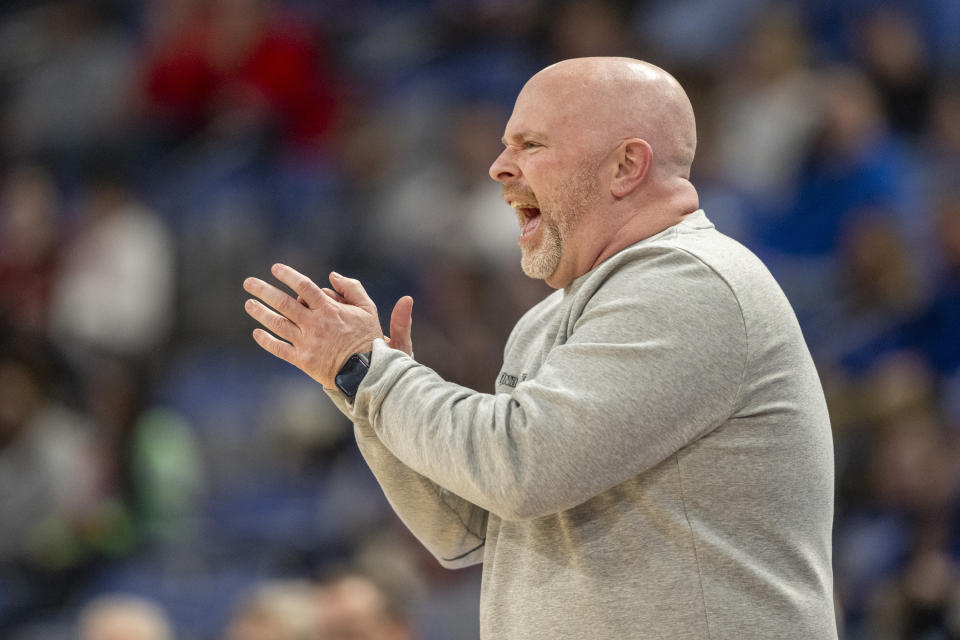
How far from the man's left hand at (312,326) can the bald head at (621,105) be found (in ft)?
1.44

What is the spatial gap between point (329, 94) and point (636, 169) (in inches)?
210

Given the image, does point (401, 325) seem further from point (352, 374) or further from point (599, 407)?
point (599, 407)

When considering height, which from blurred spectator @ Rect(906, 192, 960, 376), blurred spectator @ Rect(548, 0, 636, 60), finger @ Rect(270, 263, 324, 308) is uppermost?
blurred spectator @ Rect(548, 0, 636, 60)

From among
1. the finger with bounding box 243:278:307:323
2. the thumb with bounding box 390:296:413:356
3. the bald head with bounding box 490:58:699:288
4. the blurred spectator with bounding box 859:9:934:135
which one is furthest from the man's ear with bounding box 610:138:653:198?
the blurred spectator with bounding box 859:9:934:135

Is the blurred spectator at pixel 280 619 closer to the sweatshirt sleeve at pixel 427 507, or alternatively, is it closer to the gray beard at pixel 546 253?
the sweatshirt sleeve at pixel 427 507

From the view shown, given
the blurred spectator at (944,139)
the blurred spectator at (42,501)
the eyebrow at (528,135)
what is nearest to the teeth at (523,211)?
the eyebrow at (528,135)

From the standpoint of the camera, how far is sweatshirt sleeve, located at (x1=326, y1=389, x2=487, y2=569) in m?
2.10

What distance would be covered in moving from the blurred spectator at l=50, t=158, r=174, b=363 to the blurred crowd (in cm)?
2

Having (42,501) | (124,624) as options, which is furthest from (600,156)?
(42,501)

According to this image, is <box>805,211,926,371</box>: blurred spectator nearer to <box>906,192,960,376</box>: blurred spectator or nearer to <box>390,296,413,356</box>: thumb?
<box>906,192,960,376</box>: blurred spectator

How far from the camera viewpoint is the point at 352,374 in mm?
1899

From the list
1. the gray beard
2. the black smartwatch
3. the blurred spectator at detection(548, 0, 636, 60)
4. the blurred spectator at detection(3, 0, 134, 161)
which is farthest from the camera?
the blurred spectator at detection(3, 0, 134, 161)

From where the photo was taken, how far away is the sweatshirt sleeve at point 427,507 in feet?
6.88

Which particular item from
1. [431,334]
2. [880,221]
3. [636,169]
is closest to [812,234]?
[880,221]
